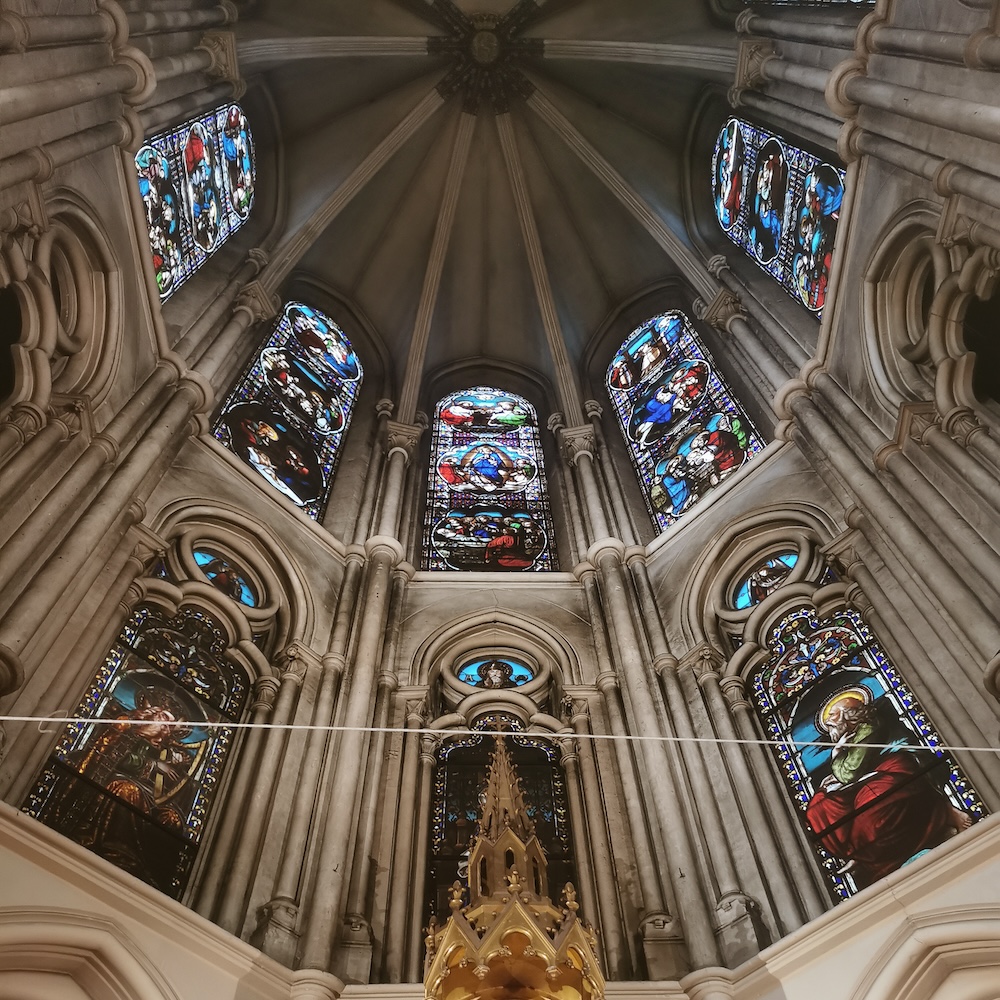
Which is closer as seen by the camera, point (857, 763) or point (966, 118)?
point (966, 118)

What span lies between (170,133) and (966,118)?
8377 mm

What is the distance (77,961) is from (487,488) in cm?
867

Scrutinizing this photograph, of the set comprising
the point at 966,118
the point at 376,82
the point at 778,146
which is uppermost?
the point at 376,82

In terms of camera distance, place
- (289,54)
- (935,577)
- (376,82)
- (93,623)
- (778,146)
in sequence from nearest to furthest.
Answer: (935,577)
(93,623)
(778,146)
(289,54)
(376,82)

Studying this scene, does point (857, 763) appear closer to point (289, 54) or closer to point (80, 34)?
point (80, 34)

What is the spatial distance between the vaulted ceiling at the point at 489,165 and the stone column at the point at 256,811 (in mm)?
7207

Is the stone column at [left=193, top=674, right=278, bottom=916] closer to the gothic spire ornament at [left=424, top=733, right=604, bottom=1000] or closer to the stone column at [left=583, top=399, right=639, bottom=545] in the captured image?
the gothic spire ornament at [left=424, top=733, right=604, bottom=1000]

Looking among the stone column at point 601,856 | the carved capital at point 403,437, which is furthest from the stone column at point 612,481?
the stone column at point 601,856

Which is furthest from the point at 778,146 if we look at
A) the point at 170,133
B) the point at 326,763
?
the point at 326,763

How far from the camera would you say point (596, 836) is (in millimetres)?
7562

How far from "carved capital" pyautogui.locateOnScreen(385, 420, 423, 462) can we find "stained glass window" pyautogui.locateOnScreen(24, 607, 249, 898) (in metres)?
4.66

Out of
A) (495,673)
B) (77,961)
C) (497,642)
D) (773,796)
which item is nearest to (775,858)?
(773,796)

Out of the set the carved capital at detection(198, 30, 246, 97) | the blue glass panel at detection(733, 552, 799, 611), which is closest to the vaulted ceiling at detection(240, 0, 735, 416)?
the carved capital at detection(198, 30, 246, 97)

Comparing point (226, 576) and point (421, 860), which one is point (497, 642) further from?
point (421, 860)
